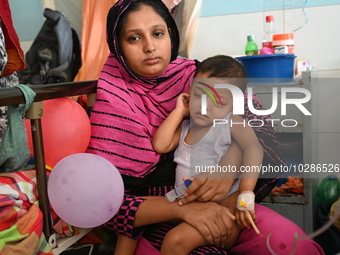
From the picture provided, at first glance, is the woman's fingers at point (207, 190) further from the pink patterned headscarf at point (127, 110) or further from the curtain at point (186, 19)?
the curtain at point (186, 19)

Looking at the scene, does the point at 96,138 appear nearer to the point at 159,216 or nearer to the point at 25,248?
the point at 159,216

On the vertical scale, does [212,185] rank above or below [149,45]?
below

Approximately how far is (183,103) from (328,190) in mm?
1127

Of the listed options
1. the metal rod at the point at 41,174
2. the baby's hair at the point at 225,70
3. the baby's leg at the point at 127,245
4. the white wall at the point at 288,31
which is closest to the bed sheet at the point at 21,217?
the metal rod at the point at 41,174

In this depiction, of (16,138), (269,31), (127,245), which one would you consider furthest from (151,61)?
(269,31)

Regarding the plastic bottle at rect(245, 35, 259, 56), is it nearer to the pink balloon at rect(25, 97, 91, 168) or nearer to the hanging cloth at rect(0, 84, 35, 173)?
the pink balloon at rect(25, 97, 91, 168)

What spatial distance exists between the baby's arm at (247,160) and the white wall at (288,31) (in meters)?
1.17

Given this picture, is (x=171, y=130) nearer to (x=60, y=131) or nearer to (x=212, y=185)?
(x=212, y=185)

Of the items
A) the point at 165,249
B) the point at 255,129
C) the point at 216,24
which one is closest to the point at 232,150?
the point at 255,129

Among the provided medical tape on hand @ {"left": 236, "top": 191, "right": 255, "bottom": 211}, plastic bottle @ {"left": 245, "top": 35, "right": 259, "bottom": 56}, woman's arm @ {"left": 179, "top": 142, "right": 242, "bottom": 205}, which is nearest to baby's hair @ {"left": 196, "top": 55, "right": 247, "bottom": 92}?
woman's arm @ {"left": 179, "top": 142, "right": 242, "bottom": 205}

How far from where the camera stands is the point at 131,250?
1.19m

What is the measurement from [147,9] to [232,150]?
583mm

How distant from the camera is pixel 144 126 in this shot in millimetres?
1263

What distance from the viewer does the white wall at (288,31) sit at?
213 cm
